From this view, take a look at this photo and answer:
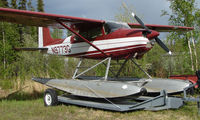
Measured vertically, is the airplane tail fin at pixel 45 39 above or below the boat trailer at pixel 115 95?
above

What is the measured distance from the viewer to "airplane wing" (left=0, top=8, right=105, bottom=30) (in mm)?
6289

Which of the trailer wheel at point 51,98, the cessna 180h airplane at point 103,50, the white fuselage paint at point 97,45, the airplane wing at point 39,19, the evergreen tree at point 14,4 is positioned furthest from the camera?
the evergreen tree at point 14,4

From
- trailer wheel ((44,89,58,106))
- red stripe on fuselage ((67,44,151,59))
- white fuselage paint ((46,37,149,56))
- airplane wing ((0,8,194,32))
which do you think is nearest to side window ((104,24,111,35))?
airplane wing ((0,8,194,32))

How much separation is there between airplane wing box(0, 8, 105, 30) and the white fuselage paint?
74 cm

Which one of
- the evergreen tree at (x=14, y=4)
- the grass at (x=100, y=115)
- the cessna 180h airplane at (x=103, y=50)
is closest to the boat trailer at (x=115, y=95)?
the cessna 180h airplane at (x=103, y=50)

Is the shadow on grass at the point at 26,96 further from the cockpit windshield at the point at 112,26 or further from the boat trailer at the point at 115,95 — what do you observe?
the cockpit windshield at the point at 112,26

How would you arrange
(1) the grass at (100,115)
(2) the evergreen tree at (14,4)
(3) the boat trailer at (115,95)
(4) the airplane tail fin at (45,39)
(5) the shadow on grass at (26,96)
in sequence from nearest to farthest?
(1) the grass at (100,115), (3) the boat trailer at (115,95), (5) the shadow on grass at (26,96), (4) the airplane tail fin at (45,39), (2) the evergreen tree at (14,4)

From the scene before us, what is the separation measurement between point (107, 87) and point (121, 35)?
1.84m

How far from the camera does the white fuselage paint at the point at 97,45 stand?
6512 millimetres

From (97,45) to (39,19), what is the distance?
2209 mm

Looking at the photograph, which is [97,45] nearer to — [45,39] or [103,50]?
[103,50]

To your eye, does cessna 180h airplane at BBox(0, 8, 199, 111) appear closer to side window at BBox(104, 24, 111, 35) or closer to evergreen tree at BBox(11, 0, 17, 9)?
side window at BBox(104, 24, 111, 35)

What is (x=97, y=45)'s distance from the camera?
24.5ft

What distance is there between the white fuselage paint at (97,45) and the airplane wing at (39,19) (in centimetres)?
74
